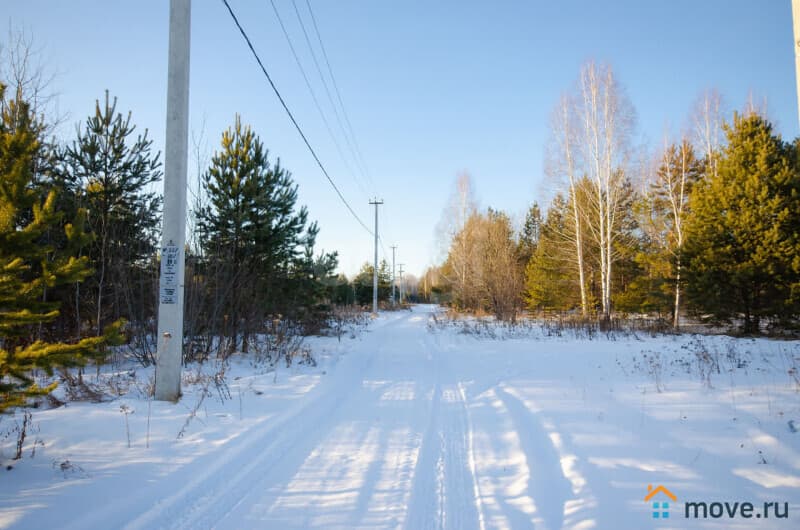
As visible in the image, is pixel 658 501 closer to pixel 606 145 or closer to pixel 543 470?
pixel 543 470

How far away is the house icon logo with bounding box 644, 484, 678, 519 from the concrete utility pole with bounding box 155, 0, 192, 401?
5871 mm

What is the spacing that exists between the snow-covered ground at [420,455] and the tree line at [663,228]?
314 inches

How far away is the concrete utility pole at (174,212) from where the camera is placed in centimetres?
530

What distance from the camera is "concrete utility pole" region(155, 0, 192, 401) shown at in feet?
17.4

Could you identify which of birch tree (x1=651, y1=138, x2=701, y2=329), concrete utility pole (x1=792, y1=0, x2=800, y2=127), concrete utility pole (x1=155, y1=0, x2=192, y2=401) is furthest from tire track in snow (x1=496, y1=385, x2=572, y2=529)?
birch tree (x1=651, y1=138, x2=701, y2=329)

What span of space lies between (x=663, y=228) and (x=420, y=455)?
2411 centimetres

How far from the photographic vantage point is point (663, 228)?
21.6 m

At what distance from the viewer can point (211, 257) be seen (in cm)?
903

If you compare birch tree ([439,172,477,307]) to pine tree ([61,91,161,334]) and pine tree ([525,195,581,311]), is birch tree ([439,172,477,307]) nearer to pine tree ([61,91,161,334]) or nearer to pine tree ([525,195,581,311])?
pine tree ([525,195,581,311])

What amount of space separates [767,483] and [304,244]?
12.5 metres

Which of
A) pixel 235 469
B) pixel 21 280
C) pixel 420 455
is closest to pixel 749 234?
pixel 420 455

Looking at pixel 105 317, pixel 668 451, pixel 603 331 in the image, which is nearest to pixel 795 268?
pixel 603 331

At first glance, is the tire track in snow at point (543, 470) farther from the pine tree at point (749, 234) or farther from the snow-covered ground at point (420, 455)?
the pine tree at point (749, 234)

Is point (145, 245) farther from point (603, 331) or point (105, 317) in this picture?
point (603, 331)
